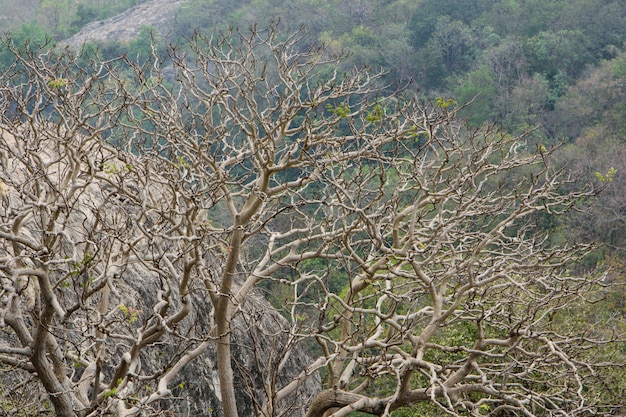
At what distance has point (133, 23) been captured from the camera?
56.1 metres

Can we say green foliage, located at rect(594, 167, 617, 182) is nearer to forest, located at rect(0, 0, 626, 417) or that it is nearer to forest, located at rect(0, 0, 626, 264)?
forest, located at rect(0, 0, 626, 417)

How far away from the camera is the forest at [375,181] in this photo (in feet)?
24.1

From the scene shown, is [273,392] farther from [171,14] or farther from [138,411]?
[171,14]

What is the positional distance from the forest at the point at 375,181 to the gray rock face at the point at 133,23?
172 cm

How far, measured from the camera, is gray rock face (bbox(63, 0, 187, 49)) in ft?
171

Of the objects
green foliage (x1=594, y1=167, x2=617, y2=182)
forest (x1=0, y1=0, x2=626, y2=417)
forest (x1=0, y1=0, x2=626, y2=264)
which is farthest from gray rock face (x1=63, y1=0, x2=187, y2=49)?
green foliage (x1=594, y1=167, x2=617, y2=182)

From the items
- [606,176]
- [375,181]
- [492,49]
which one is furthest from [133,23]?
[606,176]

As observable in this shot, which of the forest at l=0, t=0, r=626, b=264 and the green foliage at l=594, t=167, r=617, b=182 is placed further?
the forest at l=0, t=0, r=626, b=264

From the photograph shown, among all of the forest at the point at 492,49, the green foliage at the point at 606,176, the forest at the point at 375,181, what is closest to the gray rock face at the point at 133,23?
the forest at the point at 492,49

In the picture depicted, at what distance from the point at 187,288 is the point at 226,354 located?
4.37 feet

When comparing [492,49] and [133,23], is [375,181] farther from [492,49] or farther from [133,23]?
[133,23]

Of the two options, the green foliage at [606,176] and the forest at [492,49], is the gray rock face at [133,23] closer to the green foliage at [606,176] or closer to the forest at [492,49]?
the forest at [492,49]

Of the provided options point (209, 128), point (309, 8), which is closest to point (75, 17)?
point (309, 8)

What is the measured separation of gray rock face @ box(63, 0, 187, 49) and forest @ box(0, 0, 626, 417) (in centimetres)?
172
